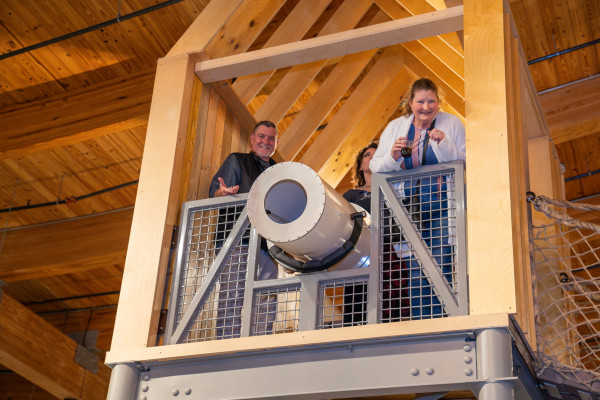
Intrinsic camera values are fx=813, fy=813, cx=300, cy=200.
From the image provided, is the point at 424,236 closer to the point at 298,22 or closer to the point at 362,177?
the point at 362,177

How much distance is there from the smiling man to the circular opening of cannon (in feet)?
1.46

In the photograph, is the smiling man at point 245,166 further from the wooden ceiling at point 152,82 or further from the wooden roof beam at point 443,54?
the wooden roof beam at point 443,54

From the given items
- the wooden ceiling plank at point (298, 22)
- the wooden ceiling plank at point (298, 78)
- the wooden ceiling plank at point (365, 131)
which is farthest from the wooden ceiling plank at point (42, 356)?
the wooden ceiling plank at point (298, 22)

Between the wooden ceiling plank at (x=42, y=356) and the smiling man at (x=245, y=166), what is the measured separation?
14.9 feet

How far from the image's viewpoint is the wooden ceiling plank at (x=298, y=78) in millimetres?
5340

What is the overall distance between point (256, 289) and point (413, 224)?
717 millimetres

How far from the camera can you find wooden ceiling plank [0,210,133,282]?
769 centimetres

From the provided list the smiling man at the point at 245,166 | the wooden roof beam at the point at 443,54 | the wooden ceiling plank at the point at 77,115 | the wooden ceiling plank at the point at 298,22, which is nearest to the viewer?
the smiling man at the point at 245,166

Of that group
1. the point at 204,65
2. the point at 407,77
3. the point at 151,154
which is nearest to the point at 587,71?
the point at 407,77

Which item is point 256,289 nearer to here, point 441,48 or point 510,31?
point 510,31

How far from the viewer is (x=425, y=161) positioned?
338 cm

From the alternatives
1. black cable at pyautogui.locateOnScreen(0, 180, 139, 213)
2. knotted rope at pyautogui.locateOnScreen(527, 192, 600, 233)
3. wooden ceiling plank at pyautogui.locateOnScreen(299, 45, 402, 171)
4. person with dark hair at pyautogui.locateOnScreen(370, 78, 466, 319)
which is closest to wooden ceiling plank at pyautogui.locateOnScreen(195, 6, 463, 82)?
person with dark hair at pyautogui.locateOnScreen(370, 78, 466, 319)

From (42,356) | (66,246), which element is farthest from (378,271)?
(42,356)

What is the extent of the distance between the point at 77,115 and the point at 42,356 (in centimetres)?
307
